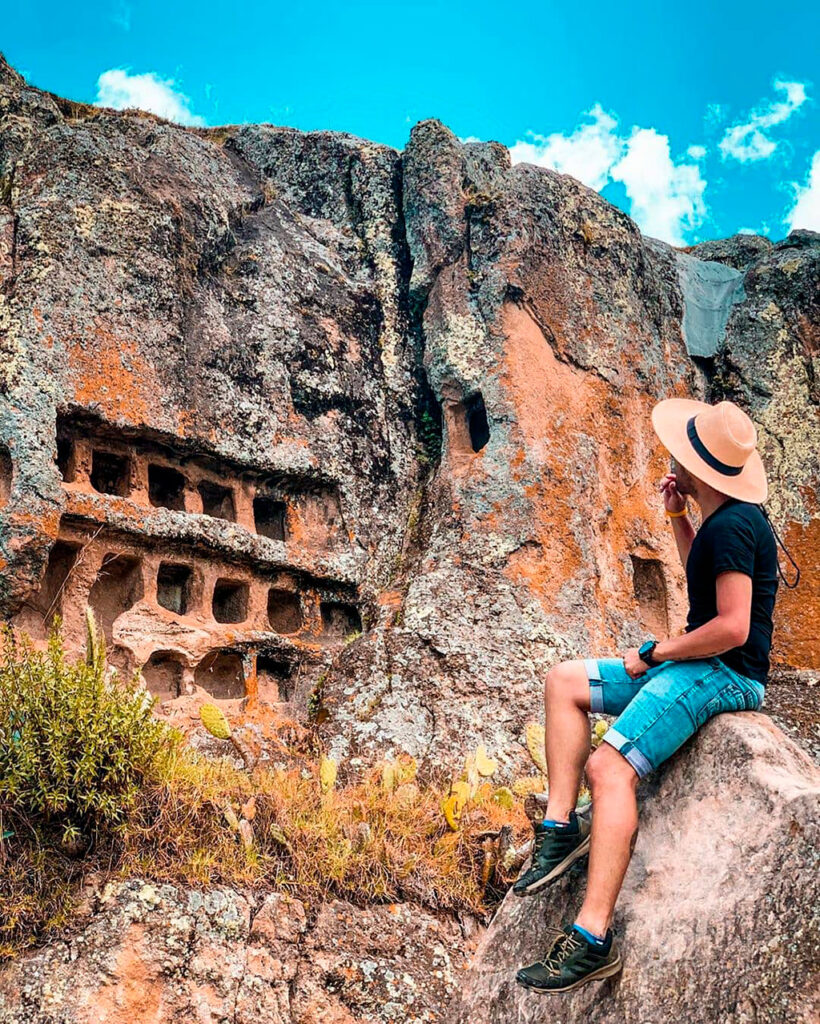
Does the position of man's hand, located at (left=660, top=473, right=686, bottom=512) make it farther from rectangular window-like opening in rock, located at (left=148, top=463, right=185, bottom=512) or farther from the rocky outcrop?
rectangular window-like opening in rock, located at (left=148, top=463, right=185, bottom=512)

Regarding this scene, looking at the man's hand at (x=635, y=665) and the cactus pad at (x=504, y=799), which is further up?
the man's hand at (x=635, y=665)

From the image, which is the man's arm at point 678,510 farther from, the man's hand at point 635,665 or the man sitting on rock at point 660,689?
the man's hand at point 635,665

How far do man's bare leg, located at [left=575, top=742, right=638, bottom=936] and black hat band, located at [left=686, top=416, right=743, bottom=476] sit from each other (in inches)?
56.5

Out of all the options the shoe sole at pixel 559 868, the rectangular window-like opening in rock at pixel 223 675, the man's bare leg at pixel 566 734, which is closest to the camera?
the shoe sole at pixel 559 868

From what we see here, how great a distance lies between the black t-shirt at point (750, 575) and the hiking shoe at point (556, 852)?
103 cm

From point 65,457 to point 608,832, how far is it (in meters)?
6.72

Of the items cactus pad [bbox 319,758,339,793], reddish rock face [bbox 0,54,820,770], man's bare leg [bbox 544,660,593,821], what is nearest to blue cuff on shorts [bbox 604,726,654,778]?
man's bare leg [bbox 544,660,593,821]

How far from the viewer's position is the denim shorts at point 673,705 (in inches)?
179

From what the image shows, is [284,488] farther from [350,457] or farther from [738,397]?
[738,397]

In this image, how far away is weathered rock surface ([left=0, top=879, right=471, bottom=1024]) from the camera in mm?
5230

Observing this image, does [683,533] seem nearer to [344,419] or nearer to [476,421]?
[476,421]

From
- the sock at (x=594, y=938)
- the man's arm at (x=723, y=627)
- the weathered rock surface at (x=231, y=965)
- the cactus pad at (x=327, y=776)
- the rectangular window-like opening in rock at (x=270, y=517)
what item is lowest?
the weathered rock surface at (x=231, y=965)

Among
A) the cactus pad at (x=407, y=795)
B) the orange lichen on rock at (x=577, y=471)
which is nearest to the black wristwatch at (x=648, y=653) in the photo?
the cactus pad at (x=407, y=795)

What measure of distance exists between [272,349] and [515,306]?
2.71 metres
